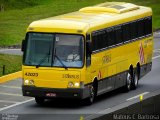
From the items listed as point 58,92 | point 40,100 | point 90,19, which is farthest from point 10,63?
point 58,92

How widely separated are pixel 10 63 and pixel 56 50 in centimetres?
1062

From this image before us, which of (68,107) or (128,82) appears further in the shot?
(128,82)

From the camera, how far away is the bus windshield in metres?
27.0

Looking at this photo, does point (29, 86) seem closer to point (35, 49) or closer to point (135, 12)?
point (35, 49)

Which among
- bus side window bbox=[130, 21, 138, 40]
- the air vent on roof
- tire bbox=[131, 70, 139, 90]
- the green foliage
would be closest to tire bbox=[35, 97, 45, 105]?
the air vent on roof

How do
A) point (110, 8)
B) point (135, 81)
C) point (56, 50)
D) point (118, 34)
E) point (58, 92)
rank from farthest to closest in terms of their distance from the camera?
point (135, 81), point (110, 8), point (118, 34), point (56, 50), point (58, 92)

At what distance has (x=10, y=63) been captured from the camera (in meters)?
37.5

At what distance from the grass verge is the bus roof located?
5.74 meters

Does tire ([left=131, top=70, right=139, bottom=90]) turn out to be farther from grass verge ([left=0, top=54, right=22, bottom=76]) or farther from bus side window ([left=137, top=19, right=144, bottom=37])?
grass verge ([left=0, top=54, right=22, bottom=76])

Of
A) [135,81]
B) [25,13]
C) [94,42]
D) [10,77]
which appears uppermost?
[94,42]

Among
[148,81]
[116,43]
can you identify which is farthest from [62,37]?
[148,81]

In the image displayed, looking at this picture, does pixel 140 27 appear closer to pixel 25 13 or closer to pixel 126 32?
pixel 126 32

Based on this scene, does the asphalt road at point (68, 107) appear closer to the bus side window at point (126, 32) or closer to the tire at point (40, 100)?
the tire at point (40, 100)

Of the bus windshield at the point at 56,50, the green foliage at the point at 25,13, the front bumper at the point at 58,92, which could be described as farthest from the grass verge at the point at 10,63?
the front bumper at the point at 58,92
